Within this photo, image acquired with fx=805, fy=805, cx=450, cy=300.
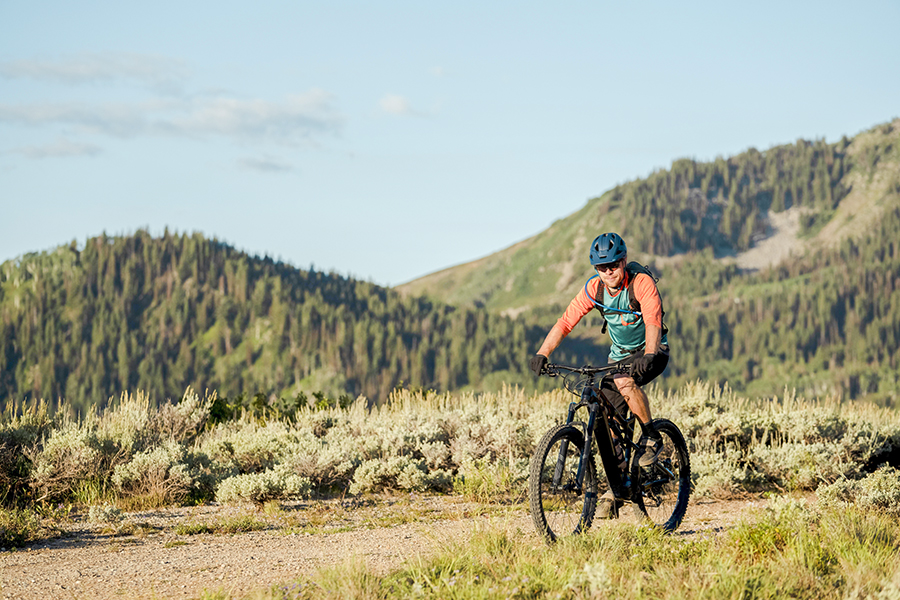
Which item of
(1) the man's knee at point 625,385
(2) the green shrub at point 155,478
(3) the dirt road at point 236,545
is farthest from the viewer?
(2) the green shrub at point 155,478

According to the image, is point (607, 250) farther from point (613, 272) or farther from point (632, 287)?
point (632, 287)

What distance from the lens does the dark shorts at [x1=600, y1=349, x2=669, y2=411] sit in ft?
19.2

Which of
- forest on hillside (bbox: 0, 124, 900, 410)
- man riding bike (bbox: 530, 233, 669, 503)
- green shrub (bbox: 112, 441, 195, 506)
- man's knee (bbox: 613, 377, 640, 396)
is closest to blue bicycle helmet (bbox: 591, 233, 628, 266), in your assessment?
man riding bike (bbox: 530, 233, 669, 503)

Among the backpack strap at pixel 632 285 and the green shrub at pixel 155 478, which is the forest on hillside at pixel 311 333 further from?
the backpack strap at pixel 632 285

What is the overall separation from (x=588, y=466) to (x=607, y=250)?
62.7 inches

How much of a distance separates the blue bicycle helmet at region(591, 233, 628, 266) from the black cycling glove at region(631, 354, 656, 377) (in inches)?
30.3

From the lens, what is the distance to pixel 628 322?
6.22 m

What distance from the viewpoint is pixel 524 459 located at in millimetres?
9812

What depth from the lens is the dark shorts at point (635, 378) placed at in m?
5.85

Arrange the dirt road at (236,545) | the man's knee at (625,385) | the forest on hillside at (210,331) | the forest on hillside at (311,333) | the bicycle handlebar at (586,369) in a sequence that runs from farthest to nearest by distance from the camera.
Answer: the forest on hillside at (311,333), the forest on hillside at (210,331), the man's knee at (625,385), the bicycle handlebar at (586,369), the dirt road at (236,545)

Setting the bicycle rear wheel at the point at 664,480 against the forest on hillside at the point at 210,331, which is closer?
the bicycle rear wheel at the point at 664,480

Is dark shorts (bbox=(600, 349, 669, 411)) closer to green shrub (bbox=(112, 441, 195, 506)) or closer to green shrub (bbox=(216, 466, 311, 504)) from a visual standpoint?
green shrub (bbox=(216, 466, 311, 504))

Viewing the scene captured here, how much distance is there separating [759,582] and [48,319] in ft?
465

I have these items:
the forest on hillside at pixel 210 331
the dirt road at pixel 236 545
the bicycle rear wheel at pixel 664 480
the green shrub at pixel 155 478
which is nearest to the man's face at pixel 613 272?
the bicycle rear wheel at pixel 664 480
